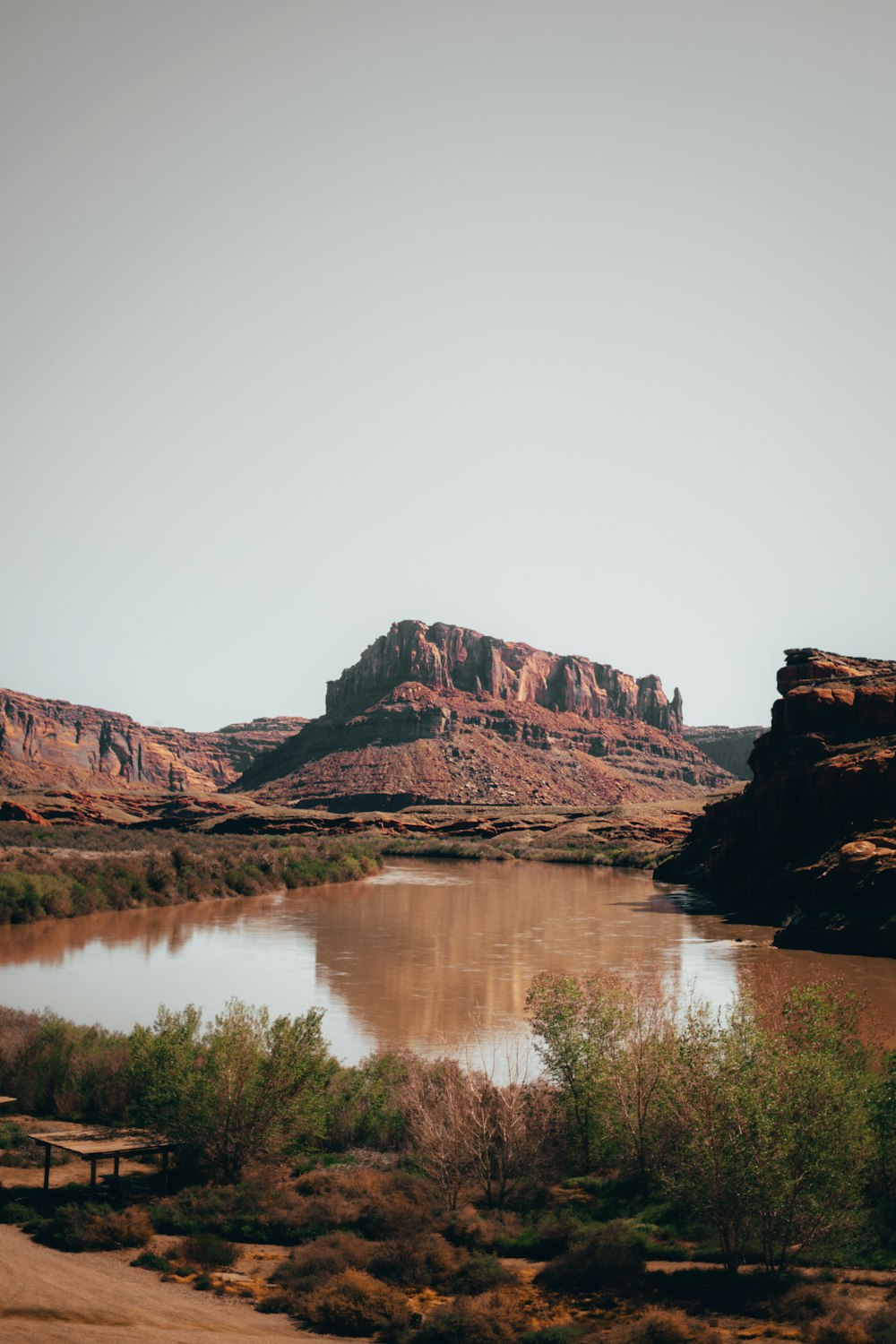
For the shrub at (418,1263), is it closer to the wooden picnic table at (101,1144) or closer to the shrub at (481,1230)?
the shrub at (481,1230)

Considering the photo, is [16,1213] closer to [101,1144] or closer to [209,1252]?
[101,1144]

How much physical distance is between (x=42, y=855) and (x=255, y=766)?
352ft

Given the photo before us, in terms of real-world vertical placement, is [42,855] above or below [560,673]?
below

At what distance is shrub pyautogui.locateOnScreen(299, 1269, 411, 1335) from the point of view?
12500 millimetres

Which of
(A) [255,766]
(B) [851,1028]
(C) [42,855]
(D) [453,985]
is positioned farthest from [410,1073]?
(A) [255,766]

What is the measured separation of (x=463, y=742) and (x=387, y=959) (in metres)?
114

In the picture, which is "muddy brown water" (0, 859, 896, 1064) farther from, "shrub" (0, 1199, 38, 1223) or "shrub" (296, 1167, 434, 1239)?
"shrub" (0, 1199, 38, 1223)

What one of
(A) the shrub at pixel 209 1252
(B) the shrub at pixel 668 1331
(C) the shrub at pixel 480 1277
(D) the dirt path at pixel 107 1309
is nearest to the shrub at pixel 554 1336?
(B) the shrub at pixel 668 1331

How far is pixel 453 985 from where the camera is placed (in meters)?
33.9

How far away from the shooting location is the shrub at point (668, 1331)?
11664 millimetres

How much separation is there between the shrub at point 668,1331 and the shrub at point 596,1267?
134cm

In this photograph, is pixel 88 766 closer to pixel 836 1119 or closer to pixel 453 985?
pixel 453 985

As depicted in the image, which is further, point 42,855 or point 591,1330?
point 42,855

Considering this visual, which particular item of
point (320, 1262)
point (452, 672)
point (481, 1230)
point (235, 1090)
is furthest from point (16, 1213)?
point (452, 672)
